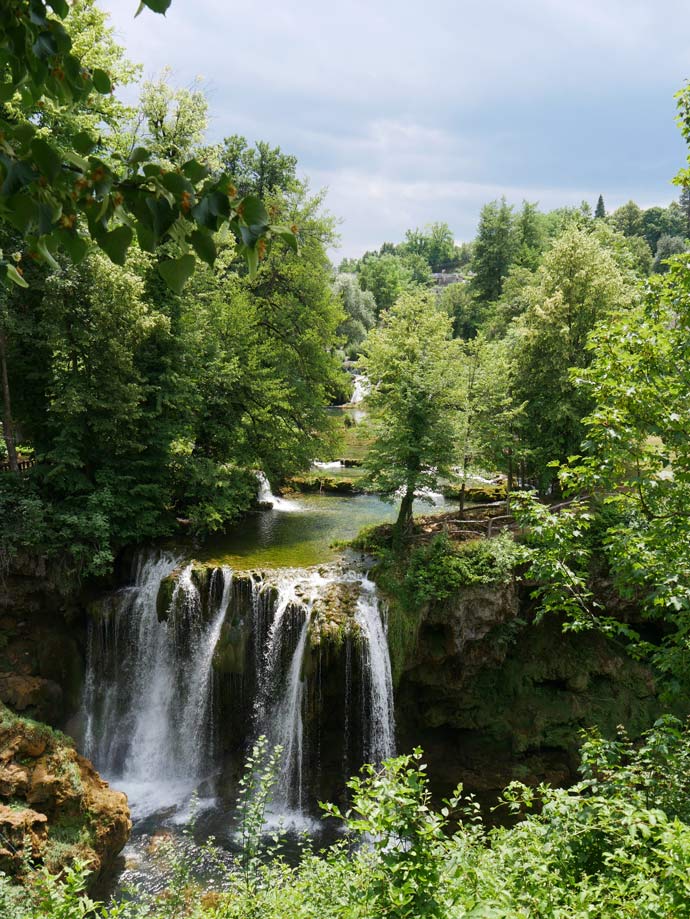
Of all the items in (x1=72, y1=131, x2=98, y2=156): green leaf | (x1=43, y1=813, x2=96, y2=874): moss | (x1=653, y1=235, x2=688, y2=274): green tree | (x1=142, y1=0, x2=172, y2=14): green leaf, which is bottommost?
(x1=43, y1=813, x2=96, y2=874): moss

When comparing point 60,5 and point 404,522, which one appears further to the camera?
point 404,522

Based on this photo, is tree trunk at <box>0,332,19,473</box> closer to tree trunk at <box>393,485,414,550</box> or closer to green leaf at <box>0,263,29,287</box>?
tree trunk at <box>393,485,414,550</box>

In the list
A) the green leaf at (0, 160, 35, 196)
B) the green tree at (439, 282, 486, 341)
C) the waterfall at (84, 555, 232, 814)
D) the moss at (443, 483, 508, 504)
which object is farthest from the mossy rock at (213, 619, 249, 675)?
the green tree at (439, 282, 486, 341)

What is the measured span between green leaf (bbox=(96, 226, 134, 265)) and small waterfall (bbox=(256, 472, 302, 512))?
17115 mm

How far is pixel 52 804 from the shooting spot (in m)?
8.57

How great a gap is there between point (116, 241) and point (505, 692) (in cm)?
1301

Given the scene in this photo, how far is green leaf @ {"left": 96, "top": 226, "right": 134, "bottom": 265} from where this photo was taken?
5.39 ft

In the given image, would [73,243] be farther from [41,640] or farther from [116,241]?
[41,640]

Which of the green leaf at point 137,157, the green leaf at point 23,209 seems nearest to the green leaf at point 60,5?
the green leaf at point 137,157

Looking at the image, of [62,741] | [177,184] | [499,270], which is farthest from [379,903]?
[499,270]

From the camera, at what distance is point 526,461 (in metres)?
16.1

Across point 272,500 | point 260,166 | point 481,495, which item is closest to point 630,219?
point 260,166

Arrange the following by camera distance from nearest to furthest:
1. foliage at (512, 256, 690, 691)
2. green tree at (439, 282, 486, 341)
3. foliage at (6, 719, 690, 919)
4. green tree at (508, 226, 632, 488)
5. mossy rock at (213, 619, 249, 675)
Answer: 1. foliage at (6, 719, 690, 919)
2. foliage at (512, 256, 690, 691)
3. mossy rock at (213, 619, 249, 675)
4. green tree at (508, 226, 632, 488)
5. green tree at (439, 282, 486, 341)

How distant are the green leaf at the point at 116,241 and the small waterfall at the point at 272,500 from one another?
56.2 ft
